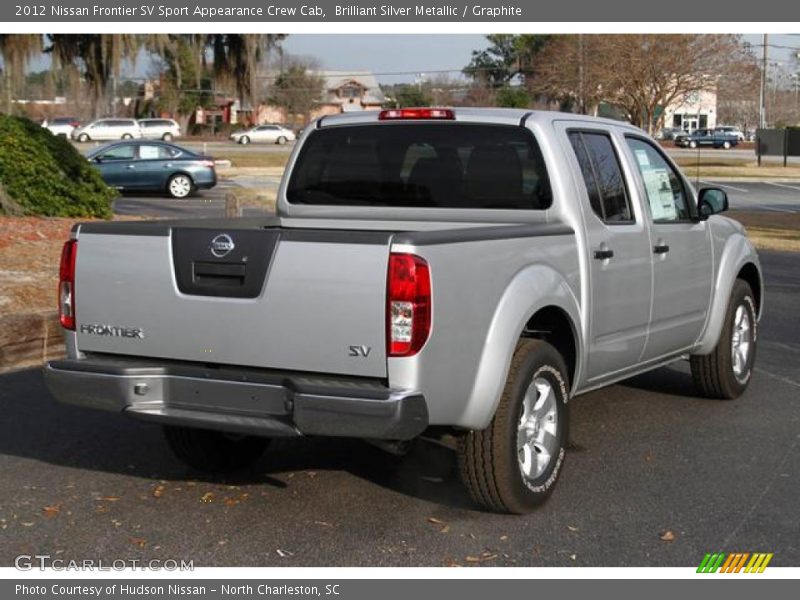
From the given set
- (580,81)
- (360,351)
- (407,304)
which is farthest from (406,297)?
(580,81)

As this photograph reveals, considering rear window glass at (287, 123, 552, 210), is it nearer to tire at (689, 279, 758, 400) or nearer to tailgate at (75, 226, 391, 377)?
tailgate at (75, 226, 391, 377)

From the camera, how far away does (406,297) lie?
470cm

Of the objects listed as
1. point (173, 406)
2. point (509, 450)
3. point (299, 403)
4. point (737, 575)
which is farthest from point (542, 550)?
point (173, 406)

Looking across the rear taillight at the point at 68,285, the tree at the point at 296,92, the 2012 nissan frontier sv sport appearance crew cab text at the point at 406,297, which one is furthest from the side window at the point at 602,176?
the tree at the point at 296,92

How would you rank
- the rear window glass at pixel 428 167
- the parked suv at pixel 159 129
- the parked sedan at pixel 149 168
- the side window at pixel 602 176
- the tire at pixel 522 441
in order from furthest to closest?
the parked suv at pixel 159 129
the parked sedan at pixel 149 168
the side window at pixel 602 176
the rear window glass at pixel 428 167
the tire at pixel 522 441

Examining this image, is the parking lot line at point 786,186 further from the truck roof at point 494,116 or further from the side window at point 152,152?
the truck roof at point 494,116

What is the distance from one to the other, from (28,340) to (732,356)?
5.24 m

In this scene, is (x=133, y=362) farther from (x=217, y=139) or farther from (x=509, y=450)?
(x=217, y=139)

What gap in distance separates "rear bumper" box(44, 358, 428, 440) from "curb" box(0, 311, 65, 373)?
134 inches

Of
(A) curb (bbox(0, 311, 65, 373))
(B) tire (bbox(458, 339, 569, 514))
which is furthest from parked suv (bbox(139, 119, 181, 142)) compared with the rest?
(B) tire (bbox(458, 339, 569, 514))

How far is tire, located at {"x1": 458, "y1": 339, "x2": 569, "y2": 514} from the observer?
5.27m

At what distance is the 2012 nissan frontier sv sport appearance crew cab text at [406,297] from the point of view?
4781 millimetres

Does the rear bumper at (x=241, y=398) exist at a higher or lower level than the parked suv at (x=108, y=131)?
lower

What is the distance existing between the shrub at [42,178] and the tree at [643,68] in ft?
105
